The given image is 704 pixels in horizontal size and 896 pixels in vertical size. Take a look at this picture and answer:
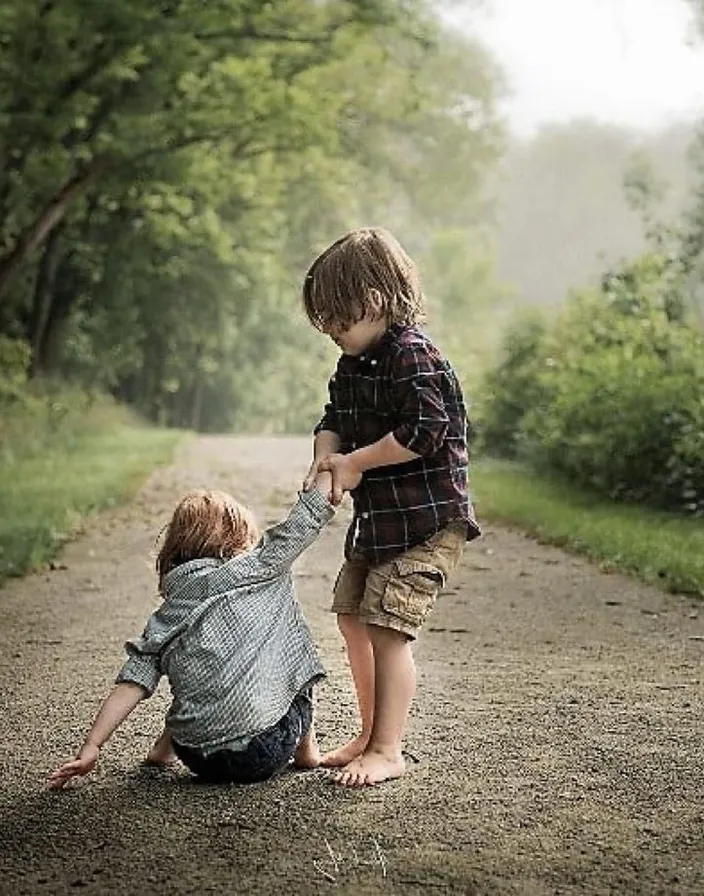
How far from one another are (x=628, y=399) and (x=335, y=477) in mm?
8959

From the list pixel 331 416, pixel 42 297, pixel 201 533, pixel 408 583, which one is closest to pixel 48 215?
pixel 42 297

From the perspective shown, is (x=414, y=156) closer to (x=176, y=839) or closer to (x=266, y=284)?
(x=266, y=284)

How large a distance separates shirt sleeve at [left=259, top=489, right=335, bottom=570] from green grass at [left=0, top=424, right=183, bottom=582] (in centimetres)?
495

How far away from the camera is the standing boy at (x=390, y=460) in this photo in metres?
4.20

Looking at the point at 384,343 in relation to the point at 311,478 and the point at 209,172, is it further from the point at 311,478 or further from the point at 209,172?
the point at 209,172

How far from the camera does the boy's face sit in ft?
13.9

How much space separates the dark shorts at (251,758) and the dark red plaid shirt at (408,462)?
535 millimetres

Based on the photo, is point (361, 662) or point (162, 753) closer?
point (162, 753)

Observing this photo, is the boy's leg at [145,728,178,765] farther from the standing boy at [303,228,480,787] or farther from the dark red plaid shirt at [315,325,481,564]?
the dark red plaid shirt at [315,325,481,564]

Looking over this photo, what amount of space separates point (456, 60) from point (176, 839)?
3792cm

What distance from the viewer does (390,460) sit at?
4.17 metres

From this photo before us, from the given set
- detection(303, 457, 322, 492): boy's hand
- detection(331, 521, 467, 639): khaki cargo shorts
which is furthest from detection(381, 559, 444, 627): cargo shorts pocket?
detection(303, 457, 322, 492): boy's hand

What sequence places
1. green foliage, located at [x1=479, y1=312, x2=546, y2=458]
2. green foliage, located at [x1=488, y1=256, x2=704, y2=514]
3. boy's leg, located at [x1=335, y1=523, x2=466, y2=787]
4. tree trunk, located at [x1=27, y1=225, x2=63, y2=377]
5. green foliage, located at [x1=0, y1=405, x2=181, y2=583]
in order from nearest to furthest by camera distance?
boy's leg, located at [x1=335, y1=523, x2=466, y2=787]
green foliage, located at [x1=0, y1=405, x2=181, y2=583]
green foliage, located at [x1=488, y1=256, x2=704, y2=514]
green foliage, located at [x1=479, y1=312, x2=546, y2=458]
tree trunk, located at [x1=27, y1=225, x2=63, y2=377]

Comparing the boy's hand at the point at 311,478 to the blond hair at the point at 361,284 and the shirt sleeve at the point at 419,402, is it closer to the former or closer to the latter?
the shirt sleeve at the point at 419,402
